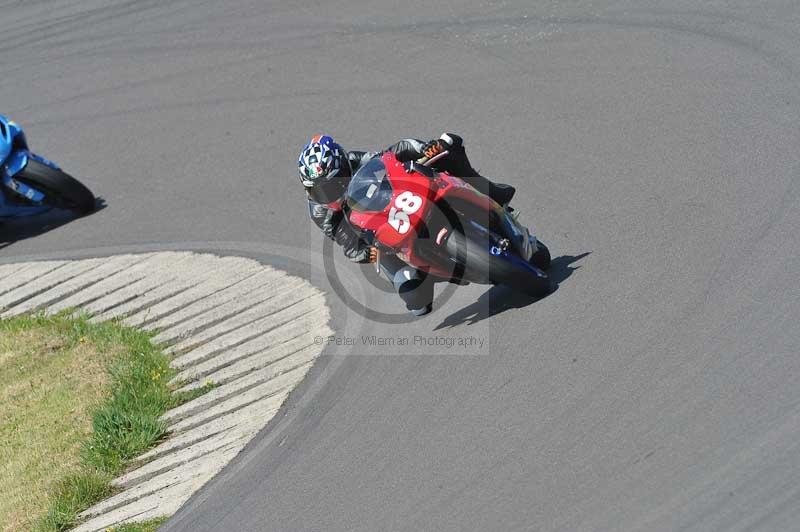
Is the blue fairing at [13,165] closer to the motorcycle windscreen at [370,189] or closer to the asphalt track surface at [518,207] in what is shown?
the asphalt track surface at [518,207]

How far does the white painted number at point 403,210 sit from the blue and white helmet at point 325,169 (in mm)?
1322

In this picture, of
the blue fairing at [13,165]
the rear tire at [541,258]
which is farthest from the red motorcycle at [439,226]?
the blue fairing at [13,165]

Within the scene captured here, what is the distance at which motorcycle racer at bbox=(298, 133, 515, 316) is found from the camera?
8.84 m

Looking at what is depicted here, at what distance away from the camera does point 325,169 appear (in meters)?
9.32

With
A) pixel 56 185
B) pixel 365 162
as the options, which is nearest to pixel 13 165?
pixel 56 185

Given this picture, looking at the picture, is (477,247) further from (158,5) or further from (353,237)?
(158,5)

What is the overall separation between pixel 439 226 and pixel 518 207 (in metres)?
2.21

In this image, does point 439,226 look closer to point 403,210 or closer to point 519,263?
point 403,210

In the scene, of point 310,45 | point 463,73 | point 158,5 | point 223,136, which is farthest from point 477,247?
point 158,5

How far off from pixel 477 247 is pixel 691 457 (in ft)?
8.66

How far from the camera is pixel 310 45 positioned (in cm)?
1502

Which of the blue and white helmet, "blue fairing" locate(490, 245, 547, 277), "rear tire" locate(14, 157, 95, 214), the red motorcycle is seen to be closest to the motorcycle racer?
the blue and white helmet

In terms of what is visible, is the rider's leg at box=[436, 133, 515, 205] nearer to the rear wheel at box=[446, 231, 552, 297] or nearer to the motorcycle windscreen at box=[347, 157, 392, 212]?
the motorcycle windscreen at box=[347, 157, 392, 212]

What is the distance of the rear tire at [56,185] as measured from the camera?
13.3 meters
